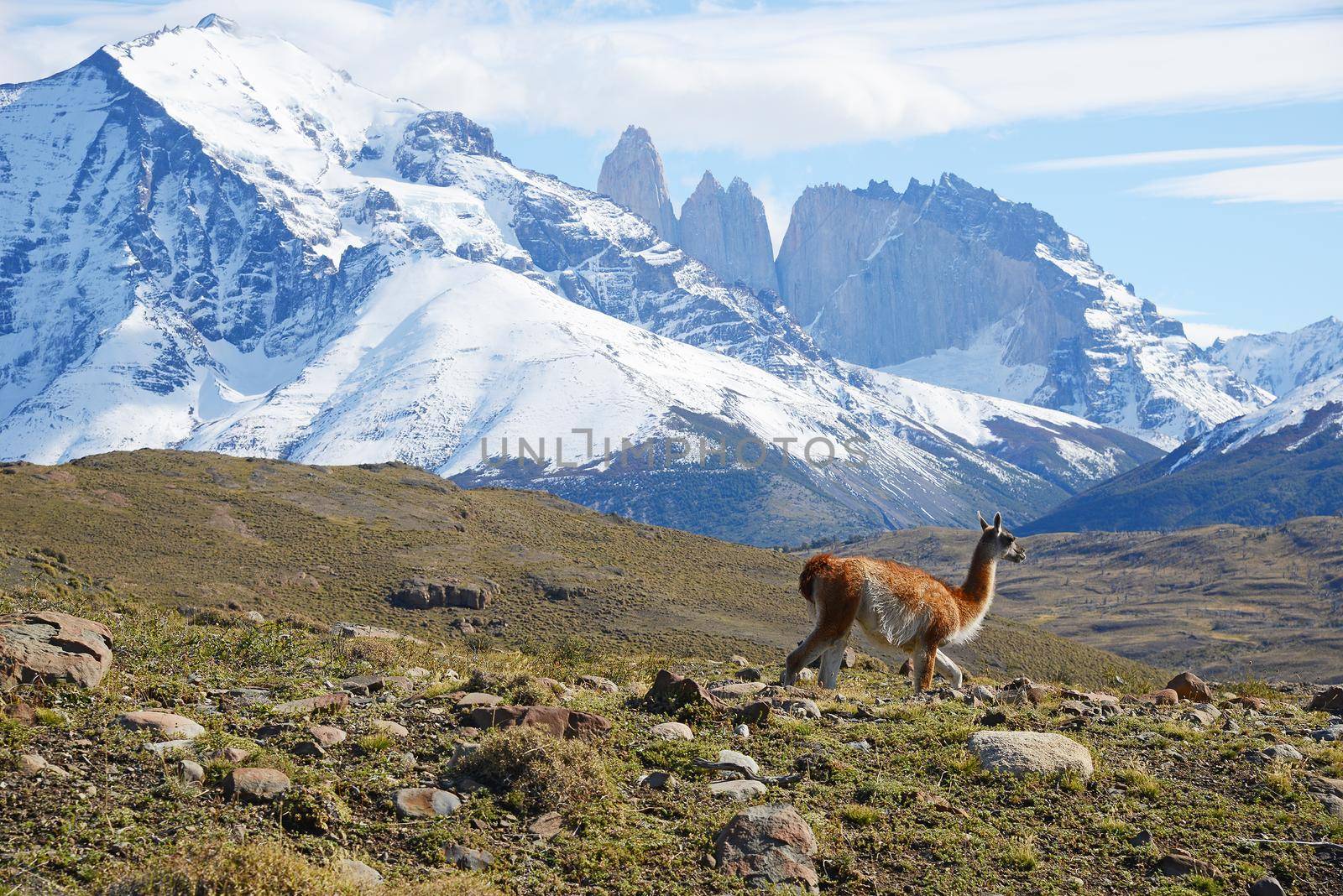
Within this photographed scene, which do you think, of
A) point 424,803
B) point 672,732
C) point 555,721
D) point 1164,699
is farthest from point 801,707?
point 1164,699

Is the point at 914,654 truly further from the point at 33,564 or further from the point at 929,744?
the point at 33,564

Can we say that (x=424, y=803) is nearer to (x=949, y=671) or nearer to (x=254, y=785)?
(x=254, y=785)

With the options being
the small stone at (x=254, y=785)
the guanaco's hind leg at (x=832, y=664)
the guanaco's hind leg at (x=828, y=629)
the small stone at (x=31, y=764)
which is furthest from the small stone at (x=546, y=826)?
the guanaco's hind leg at (x=832, y=664)

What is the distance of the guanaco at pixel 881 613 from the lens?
1800 cm

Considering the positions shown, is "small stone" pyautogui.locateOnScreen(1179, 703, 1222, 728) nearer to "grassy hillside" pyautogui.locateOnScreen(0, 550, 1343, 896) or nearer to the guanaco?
"grassy hillside" pyautogui.locateOnScreen(0, 550, 1343, 896)

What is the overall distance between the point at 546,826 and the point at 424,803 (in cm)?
119

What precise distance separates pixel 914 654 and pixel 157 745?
11.5 meters

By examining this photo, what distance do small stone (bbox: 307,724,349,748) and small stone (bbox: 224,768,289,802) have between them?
5.27 ft

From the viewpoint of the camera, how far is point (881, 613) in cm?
1800

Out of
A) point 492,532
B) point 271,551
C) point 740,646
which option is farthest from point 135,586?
point 492,532

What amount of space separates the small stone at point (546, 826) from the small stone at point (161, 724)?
3.76 metres

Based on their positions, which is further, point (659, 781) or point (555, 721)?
point (555, 721)

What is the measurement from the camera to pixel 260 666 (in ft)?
59.2

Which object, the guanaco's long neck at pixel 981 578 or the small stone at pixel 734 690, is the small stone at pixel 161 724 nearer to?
the small stone at pixel 734 690
